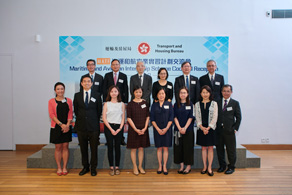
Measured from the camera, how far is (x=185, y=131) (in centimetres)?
356

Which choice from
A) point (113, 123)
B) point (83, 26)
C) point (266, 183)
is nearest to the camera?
point (266, 183)

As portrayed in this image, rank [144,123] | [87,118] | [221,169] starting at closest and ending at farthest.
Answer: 1. [87,118]
2. [144,123]
3. [221,169]

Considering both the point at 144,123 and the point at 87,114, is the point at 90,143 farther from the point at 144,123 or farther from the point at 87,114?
the point at 144,123

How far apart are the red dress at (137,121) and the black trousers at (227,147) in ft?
3.95

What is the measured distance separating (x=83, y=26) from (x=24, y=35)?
1387mm

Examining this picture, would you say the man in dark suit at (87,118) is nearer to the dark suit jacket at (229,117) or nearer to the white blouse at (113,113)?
the white blouse at (113,113)

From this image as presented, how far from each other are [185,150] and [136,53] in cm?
262

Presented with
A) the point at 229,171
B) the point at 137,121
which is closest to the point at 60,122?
the point at 137,121

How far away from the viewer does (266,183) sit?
3330 millimetres

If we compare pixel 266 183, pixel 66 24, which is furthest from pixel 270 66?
pixel 66 24

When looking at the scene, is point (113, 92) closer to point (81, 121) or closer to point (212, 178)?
point (81, 121)

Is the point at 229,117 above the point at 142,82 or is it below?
below

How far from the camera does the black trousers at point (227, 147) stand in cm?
368

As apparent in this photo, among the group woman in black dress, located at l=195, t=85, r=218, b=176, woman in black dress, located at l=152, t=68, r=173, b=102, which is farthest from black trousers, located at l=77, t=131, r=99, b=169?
woman in black dress, located at l=195, t=85, r=218, b=176
